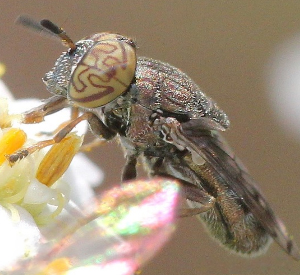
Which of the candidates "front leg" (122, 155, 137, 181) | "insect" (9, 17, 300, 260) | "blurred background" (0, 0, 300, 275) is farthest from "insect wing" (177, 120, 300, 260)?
"blurred background" (0, 0, 300, 275)

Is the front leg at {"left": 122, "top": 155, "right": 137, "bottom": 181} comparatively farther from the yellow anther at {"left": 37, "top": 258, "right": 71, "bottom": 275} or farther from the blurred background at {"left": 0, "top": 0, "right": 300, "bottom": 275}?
the blurred background at {"left": 0, "top": 0, "right": 300, "bottom": 275}

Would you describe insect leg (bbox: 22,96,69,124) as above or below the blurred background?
above

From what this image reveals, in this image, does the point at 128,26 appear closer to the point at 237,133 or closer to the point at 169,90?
the point at 237,133

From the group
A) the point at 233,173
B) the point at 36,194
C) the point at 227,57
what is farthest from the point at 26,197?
the point at 227,57

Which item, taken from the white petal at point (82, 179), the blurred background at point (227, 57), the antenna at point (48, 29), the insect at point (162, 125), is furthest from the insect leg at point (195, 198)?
the blurred background at point (227, 57)

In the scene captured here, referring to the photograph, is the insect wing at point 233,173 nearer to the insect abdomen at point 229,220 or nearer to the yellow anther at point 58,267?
the insect abdomen at point 229,220

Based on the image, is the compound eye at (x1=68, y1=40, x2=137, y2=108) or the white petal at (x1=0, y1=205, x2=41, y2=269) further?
the compound eye at (x1=68, y1=40, x2=137, y2=108)

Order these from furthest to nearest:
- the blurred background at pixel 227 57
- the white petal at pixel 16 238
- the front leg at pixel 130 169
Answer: the blurred background at pixel 227 57
the front leg at pixel 130 169
the white petal at pixel 16 238
